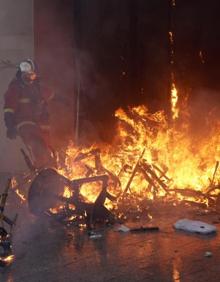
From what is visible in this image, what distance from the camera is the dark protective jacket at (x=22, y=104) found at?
9250 mm

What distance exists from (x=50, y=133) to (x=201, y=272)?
5755 mm

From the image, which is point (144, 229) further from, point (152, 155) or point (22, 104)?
point (22, 104)

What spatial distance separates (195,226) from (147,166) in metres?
2.50

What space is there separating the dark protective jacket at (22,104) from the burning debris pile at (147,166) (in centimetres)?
101

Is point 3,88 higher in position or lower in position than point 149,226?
higher

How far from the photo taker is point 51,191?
7613mm

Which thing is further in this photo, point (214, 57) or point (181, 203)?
point (214, 57)

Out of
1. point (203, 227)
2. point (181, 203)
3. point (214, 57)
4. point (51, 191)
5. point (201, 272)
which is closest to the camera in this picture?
point (201, 272)

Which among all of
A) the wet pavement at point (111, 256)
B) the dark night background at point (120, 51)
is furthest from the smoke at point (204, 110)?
the wet pavement at point (111, 256)

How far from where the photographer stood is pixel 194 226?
7.01m

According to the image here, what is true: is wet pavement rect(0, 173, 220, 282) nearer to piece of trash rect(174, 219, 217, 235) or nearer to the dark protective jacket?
piece of trash rect(174, 219, 217, 235)

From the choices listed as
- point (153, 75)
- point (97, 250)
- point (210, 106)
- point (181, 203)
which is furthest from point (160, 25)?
point (97, 250)

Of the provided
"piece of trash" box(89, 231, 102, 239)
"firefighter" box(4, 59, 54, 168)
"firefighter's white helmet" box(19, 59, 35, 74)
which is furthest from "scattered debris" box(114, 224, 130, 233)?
"firefighter's white helmet" box(19, 59, 35, 74)

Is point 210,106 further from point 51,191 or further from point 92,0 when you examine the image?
point 51,191
